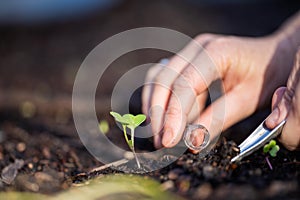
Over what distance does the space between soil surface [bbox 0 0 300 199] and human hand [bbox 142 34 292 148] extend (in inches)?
5.3

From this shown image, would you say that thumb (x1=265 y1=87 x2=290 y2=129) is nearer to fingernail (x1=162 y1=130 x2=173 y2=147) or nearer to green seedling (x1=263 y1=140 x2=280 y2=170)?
green seedling (x1=263 y1=140 x2=280 y2=170)

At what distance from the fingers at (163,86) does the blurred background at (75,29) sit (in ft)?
4.46

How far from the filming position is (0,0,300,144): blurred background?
3604 millimetres

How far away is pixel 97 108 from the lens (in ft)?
10.00

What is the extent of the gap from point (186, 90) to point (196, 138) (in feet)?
0.78

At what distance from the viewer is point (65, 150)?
85.0 inches

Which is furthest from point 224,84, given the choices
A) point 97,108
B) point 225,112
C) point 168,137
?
point 97,108

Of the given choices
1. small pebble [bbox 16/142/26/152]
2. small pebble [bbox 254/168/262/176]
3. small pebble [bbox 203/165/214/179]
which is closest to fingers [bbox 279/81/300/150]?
small pebble [bbox 254/168/262/176]

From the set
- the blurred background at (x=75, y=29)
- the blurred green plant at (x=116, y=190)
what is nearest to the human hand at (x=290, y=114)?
the blurred green plant at (x=116, y=190)

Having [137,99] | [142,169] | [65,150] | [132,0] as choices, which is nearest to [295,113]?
[142,169]

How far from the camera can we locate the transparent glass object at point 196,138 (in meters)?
1.50

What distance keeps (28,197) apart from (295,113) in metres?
0.87

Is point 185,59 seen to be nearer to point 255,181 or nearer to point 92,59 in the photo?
point 255,181

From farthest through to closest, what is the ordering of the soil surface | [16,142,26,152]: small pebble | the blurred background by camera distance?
the blurred background → [16,142,26,152]: small pebble → the soil surface
